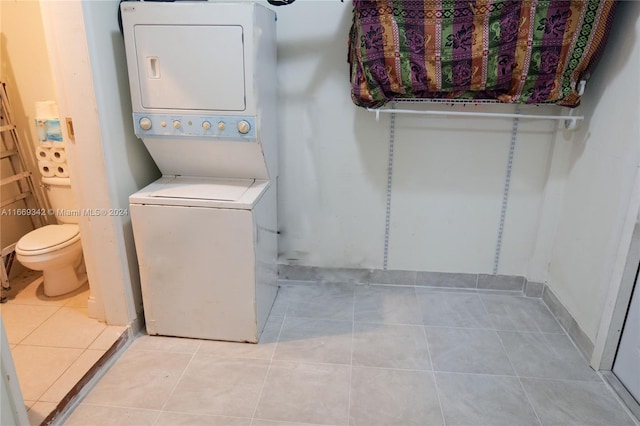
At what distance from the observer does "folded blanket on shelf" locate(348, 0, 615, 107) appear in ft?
6.52

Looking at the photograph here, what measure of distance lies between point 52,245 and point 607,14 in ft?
10.3

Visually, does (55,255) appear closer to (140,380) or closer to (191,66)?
(140,380)

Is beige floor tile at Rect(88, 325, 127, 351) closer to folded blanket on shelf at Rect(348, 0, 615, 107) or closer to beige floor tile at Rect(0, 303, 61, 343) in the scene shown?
beige floor tile at Rect(0, 303, 61, 343)

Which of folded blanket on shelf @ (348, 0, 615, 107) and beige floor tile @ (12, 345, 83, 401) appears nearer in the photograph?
beige floor tile @ (12, 345, 83, 401)

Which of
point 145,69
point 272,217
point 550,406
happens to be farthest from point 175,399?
point 550,406

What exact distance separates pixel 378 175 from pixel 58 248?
6.44 feet

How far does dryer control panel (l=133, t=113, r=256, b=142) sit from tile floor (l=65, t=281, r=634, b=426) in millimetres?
1093

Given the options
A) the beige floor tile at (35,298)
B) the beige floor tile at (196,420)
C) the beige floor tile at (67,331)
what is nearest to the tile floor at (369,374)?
the beige floor tile at (196,420)

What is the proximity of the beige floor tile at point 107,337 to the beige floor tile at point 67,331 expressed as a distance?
0.09 feet

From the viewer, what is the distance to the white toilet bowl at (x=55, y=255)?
2.44 meters

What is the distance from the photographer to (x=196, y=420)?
68.9 inches

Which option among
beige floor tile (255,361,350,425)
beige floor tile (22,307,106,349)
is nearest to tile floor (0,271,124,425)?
beige floor tile (22,307,106,349)

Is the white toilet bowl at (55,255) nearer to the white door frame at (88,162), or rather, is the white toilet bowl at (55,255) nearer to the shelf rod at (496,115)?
the white door frame at (88,162)

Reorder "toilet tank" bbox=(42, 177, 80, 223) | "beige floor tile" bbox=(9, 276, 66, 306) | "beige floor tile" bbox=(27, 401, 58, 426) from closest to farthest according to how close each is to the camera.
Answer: "beige floor tile" bbox=(27, 401, 58, 426)
"beige floor tile" bbox=(9, 276, 66, 306)
"toilet tank" bbox=(42, 177, 80, 223)
